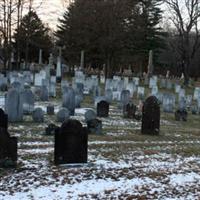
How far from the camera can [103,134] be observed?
1272cm

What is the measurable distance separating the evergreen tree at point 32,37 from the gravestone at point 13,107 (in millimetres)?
26352

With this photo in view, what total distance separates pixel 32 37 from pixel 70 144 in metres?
47.3

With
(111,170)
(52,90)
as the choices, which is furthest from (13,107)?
(52,90)

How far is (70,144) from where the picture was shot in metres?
8.73

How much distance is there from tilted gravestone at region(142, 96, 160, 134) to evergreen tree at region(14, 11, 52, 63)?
2859cm

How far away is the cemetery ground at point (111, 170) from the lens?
708cm

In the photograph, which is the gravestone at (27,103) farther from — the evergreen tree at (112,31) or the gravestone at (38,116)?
the evergreen tree at (112,31)

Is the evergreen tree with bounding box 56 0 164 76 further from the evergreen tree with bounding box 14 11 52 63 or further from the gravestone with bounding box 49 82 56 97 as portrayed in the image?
the gravestone with bounding box 49 82 56 97

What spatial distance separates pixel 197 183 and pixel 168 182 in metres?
0.52

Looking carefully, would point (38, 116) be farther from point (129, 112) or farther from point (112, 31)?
point (112, 31)

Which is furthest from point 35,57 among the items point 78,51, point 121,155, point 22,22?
point 121,155

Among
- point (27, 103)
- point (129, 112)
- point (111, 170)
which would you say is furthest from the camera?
point (129, 112)

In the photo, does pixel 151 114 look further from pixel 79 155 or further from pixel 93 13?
pixel 93 13

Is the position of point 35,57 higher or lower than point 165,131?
higher
